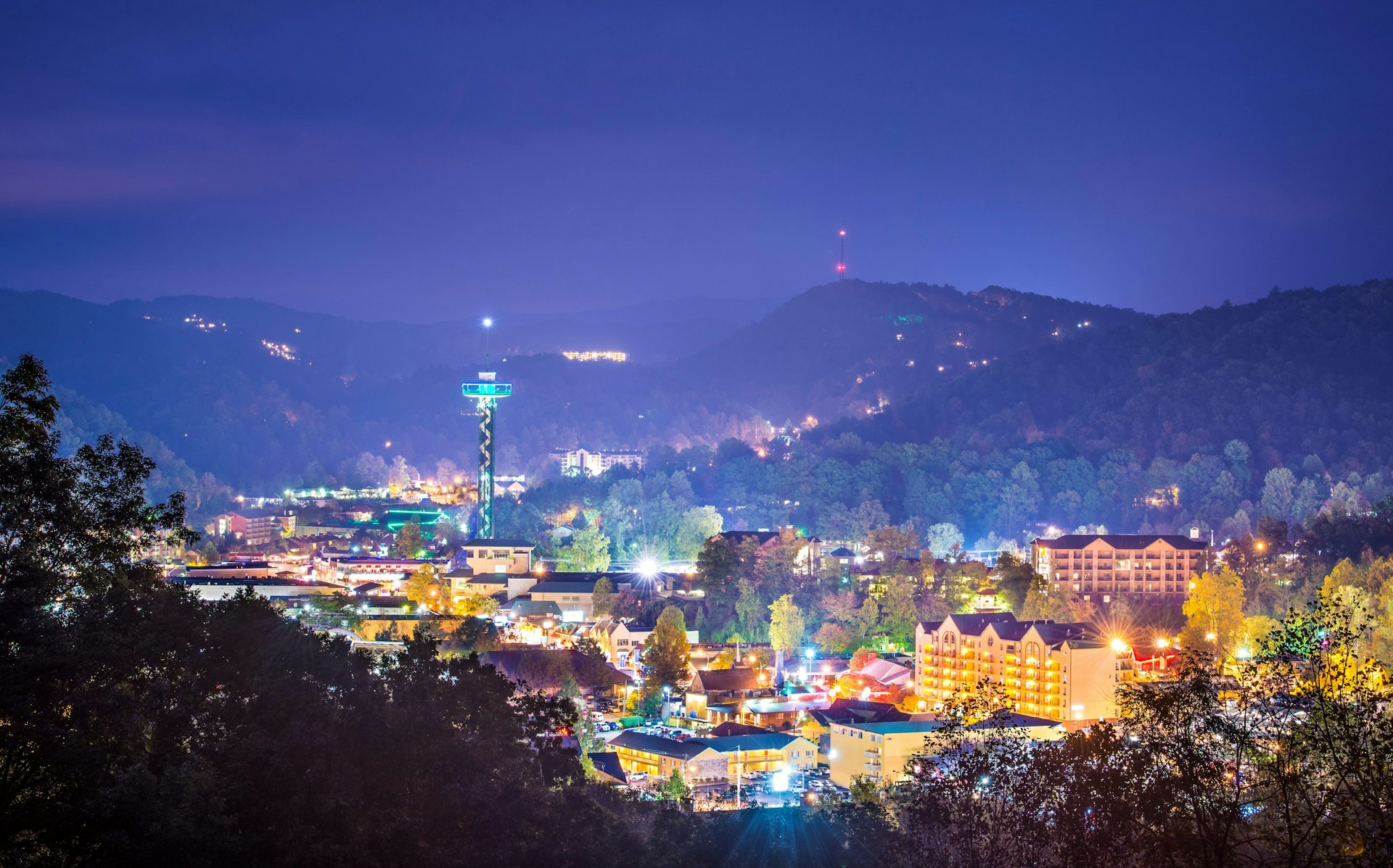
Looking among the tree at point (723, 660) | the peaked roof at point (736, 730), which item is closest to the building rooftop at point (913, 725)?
the peaked roof at point (736, 730)

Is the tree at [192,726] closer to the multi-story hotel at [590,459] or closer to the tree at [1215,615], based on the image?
the tree at [1215,615]

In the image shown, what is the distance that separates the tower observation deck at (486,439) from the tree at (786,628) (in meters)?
12.9

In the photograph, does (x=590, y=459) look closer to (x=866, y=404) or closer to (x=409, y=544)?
(x=866, y=404)

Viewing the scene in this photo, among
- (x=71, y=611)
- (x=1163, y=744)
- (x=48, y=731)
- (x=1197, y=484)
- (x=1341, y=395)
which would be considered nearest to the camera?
(x=48, y=731)

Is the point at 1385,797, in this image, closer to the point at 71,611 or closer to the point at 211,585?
the point at 71,611

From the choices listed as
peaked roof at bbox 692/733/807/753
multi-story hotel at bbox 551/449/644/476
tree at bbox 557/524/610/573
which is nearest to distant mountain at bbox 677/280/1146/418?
multi-story hotel at bbox 551/449/644/476

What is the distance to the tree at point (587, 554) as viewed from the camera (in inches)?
1491

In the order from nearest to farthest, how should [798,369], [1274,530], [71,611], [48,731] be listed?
1. [48,731]
2. [71,611]
3. [1274,530]
4. [798,369]

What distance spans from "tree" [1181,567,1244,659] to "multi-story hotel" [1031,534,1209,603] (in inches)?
244

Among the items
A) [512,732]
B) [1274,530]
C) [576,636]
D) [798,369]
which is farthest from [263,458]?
[512,732]

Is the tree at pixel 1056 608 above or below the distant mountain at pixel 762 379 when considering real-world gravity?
below

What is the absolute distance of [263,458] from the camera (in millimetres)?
77188

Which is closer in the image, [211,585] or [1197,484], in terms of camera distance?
[211,585]

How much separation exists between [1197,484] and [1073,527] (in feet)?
16.4
